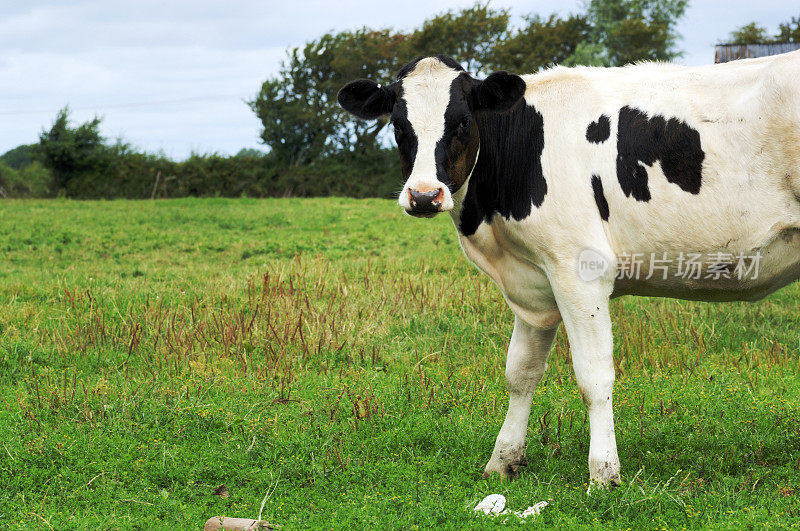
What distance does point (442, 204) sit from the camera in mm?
4422

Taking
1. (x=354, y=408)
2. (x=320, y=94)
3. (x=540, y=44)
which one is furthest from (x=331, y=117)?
(x=354, y=408)

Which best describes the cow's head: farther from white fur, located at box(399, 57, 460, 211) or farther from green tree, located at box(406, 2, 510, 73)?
green tree, located at box(406, 2, 510, 73)

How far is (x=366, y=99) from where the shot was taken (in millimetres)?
5352

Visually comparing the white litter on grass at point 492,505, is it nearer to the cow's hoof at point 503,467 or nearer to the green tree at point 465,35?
the cow's hoof at point 503,467

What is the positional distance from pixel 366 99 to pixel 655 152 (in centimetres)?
201

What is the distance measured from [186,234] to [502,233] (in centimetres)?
1388

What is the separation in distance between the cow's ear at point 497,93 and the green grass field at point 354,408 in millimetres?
2561

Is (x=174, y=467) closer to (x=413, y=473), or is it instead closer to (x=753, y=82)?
(x=413, y=473)

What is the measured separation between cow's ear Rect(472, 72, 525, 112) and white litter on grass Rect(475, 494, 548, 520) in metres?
→ 2.56

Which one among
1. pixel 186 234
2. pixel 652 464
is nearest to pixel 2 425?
pixel 652 464

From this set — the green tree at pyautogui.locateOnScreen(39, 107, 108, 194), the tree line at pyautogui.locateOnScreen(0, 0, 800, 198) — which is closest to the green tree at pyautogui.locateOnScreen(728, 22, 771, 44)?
the tree line at pyautogui.locateOnScreen(0, 0, 800, 198)

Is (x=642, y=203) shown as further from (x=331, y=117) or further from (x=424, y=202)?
(x=331, y=117)

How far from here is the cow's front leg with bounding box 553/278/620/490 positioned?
15.4 ft

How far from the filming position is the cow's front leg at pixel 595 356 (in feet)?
15.4
